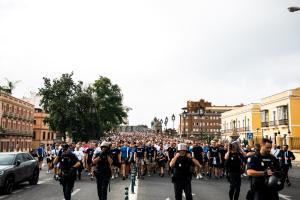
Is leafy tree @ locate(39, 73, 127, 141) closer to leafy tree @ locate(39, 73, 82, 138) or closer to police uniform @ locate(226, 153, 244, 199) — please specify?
leafy tree @ locate(39, 73, 82, 138)

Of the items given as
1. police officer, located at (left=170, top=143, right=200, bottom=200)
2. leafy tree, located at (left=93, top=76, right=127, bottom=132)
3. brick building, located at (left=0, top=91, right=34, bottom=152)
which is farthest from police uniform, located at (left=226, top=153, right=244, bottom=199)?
leafy tree, located at (left=93, top=76, right=127, bottom=132)

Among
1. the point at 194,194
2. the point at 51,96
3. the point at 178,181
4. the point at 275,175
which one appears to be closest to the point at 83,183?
the point at 194,194

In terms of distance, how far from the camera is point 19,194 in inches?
476

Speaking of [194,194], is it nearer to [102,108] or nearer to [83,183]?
[83,183]

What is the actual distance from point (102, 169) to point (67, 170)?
0.97m

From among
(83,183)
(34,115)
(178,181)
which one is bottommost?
(83,183)

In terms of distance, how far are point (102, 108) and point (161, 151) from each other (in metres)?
43.9

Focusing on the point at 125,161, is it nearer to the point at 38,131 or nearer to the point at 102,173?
the point at 102,173

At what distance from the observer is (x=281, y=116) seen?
2007 inches

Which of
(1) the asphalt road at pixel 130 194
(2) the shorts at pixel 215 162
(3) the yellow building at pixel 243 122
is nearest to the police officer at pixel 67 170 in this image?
(1) the asphalt road at pixel 130 194

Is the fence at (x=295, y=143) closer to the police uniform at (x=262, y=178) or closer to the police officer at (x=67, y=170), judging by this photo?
the police officer at (x=67, y=170)

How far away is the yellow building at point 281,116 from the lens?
4775 centimetres

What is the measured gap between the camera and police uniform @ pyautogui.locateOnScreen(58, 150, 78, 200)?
871 cm

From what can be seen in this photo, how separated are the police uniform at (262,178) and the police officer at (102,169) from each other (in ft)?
14.3
